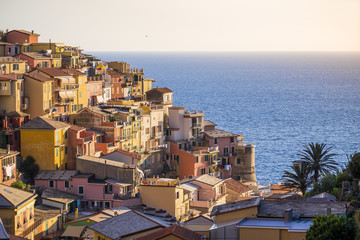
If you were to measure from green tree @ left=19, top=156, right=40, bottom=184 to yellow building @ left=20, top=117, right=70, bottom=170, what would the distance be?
0.30 metres

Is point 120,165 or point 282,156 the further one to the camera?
point 282,156

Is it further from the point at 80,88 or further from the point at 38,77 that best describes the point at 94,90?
the point at 38,77

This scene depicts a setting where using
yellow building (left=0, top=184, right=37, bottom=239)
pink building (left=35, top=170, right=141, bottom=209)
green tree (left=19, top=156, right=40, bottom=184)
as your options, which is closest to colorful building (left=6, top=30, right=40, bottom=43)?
green tree (left=19, top=156, right=40, bottom=184)

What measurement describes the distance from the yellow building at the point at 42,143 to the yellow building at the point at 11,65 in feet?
28.7

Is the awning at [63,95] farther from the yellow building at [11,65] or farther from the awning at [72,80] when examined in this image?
the yellow building at [11,65]

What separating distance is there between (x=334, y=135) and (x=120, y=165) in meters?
63.2

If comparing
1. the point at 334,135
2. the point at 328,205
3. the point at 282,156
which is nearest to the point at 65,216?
the point at 328,205

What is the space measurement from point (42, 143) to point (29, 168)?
2060 millimetres

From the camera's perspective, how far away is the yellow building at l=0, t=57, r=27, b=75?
66938 mm

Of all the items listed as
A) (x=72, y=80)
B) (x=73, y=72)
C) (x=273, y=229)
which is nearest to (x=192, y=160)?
(x=72, y=80)

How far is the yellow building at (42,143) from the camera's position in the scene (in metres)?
58.8

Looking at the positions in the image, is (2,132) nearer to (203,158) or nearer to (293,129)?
(203,158)

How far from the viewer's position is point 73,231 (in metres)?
46.6

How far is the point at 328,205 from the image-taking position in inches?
1329
